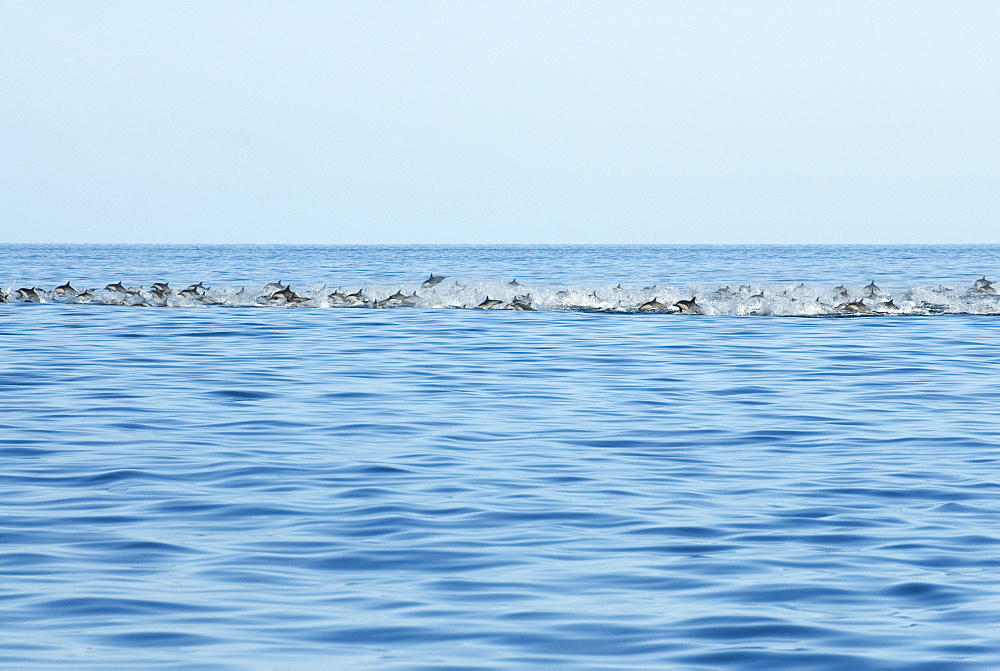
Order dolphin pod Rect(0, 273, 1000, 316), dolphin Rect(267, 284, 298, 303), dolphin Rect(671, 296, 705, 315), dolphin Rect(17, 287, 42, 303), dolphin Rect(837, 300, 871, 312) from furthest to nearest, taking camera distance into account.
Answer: dolphin Rect(17, 287, 42, 303), dolphin Rect(267, 284, 298, 303), dolphin pod Rect(0, 273, 1000, 316), dolphin Rect(837, 300, 871, 312), dolphin Rect(671, 296, 705, 315)

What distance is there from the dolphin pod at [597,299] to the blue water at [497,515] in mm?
15482

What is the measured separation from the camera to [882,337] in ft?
82.9

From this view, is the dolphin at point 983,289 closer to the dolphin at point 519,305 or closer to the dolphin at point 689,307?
the dolphin at point 689,307

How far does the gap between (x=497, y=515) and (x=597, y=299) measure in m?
29.8

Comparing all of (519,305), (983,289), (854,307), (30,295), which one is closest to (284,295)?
(519,305)

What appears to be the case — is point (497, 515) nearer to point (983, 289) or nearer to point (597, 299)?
point (597, 299)

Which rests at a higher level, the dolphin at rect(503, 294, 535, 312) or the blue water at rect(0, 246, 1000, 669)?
the dolphin at rect(503, 294, 535, 312)

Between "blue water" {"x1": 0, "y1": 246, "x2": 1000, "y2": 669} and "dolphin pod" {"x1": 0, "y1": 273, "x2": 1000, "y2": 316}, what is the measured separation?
15.5 meters

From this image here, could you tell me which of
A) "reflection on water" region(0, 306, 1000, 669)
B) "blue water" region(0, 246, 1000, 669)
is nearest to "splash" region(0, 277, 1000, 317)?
"blue water" region(0, 246, 1000, 669)

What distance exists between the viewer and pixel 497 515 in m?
9.09

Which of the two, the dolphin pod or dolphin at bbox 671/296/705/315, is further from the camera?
the dolphin pod

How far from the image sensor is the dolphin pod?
34812 millimetres

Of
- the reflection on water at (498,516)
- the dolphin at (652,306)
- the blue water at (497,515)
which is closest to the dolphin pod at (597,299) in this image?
the dolphin at (652,306)

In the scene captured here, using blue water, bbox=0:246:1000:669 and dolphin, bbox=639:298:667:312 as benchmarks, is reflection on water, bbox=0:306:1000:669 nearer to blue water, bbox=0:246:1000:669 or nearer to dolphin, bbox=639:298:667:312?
blue water, bbox=0:246:1000:669
